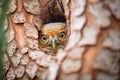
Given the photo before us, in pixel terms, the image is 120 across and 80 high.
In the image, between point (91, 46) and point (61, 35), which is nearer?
point (91, 46)

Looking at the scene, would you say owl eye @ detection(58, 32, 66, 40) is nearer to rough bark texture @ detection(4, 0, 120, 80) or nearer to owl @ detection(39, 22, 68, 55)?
owl @ detection(39, 22, 68, 55)

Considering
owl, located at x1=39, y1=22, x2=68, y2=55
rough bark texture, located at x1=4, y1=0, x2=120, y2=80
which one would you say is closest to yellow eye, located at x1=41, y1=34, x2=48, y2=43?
owl, located at x1=39, y1=22, x2=68, y2=55

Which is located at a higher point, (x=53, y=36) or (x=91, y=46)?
(x=91, y=46)

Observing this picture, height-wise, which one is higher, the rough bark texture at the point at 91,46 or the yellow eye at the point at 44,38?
the rough bark texture at the point at 91,46

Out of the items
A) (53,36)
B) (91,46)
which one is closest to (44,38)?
(53,36)

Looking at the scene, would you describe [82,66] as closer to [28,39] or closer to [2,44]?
[2,44]

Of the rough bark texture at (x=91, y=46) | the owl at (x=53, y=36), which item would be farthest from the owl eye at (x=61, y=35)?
the rough bark texture at (x=91, y=46)

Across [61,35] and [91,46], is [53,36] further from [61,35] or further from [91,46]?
[91,46]

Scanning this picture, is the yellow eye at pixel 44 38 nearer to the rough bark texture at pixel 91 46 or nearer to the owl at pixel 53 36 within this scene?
the owl at pixel 53 36

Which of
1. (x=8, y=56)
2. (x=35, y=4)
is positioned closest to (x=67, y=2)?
(x=35, y=4)
